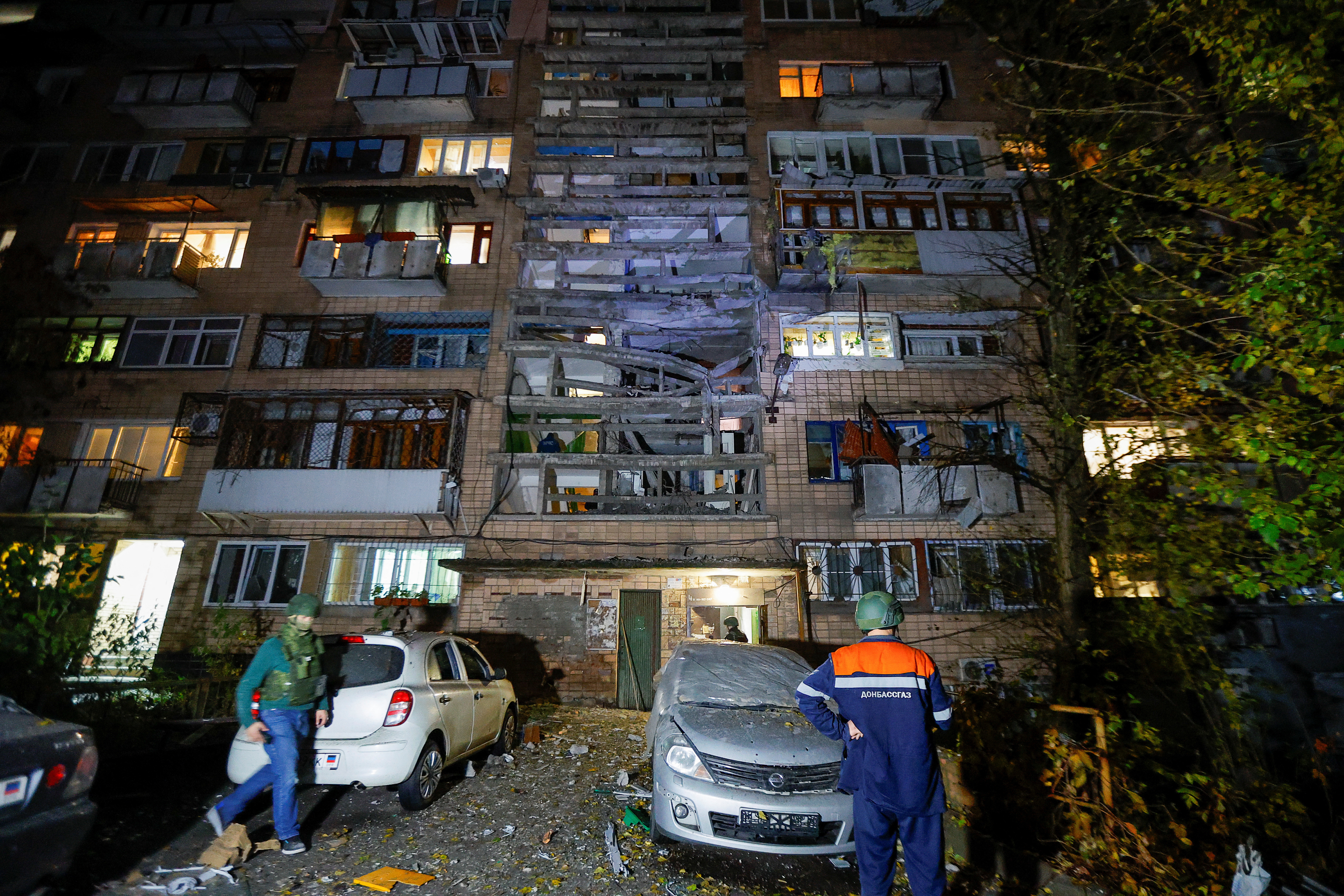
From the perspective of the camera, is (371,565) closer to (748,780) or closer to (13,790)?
(13,790)

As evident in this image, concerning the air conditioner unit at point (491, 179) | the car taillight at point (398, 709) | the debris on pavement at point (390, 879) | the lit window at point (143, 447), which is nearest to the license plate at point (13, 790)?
the debris on pavement at point (390, 879)

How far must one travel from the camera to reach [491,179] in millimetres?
15695

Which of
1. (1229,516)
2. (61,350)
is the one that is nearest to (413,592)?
(61,350)

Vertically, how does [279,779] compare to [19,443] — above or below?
below

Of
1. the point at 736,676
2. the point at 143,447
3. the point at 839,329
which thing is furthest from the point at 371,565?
the point at 839,329

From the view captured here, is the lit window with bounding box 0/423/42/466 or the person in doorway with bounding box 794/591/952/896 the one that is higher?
the lit window with bounding box 0/423/42/466

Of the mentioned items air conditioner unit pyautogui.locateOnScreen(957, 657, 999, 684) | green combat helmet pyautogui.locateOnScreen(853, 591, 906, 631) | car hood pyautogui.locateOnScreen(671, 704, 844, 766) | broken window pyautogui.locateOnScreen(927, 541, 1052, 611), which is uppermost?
broken window pyautogui.locateOnScreen(927, 541, 1052, 611)

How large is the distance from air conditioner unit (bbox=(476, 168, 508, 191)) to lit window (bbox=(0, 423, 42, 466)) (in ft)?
42.1

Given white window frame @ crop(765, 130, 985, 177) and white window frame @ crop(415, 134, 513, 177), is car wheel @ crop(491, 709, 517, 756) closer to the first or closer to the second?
white window frame @ crop(765, 130, 985, 177)

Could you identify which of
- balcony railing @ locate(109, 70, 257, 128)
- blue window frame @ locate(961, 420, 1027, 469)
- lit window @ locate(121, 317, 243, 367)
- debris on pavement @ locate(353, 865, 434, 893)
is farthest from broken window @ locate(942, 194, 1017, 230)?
balcony railing @ locate(109, 70, 257, 128)

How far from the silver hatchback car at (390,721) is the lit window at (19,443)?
1516cm

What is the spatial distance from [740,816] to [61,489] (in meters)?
17.1

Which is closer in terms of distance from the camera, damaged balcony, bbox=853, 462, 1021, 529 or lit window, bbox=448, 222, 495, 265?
damaged balcony, bbox=853, 462, 1021, 529

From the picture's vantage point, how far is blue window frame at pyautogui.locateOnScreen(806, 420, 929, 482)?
13508 millimetres
